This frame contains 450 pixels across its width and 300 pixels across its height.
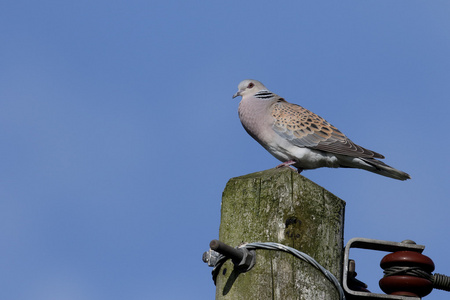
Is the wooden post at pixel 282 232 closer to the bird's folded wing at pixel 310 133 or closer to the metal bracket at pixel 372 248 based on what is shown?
the metal bracket at pixel 372 248

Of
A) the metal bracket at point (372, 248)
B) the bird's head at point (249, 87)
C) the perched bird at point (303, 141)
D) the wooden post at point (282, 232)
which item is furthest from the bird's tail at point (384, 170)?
the wooden post at point (282, 232)

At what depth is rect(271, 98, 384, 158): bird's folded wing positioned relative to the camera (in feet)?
19.8

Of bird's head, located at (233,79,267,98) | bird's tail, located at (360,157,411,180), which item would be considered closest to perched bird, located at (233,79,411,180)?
bird's tail, located at (360,157,411,180)

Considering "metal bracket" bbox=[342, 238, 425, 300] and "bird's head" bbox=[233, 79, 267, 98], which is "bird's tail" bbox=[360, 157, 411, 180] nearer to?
"bird's head" bbox=[233, 79, 267, 98]

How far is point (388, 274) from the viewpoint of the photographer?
3.42m

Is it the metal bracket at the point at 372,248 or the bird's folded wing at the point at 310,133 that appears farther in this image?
the bird's folded wing at the point at 310,133

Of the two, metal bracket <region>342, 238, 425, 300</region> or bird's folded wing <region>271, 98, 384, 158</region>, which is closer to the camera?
metal bracket <region>342, 238, 425, 300</region>

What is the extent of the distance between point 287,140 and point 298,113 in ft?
1.79

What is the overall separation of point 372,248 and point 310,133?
276 centimetres

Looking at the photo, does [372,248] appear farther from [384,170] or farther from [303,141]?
[384,170]

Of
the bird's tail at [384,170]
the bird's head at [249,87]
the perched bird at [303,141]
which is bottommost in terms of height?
the bird's tail at [384,170]

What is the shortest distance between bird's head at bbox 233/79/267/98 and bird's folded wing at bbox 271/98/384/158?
0.43m

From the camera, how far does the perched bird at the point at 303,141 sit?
19.7 ft

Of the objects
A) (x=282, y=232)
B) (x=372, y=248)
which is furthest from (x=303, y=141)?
(x=282, y=232)
